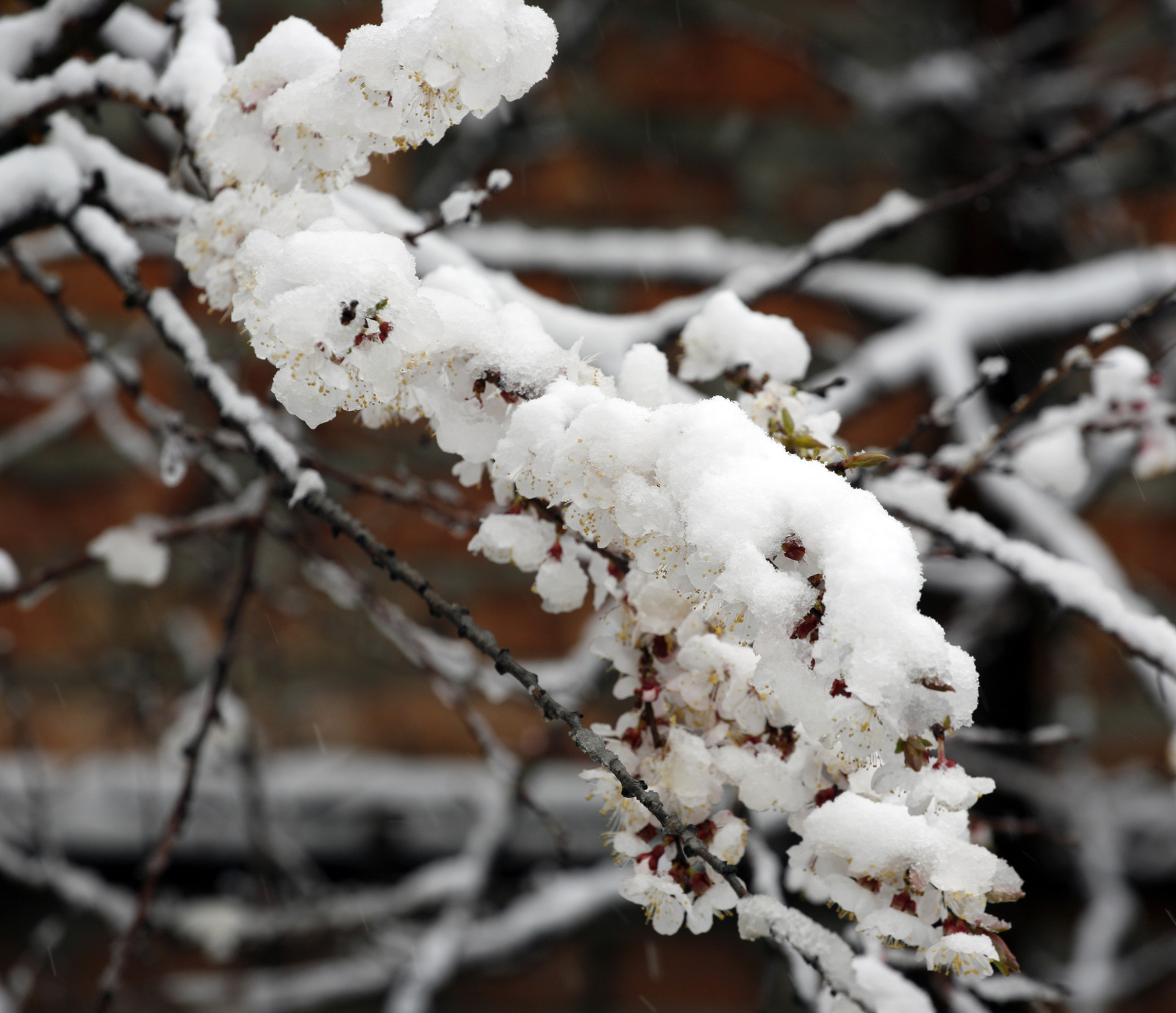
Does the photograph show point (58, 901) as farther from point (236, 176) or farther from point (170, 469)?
point (236, 176)

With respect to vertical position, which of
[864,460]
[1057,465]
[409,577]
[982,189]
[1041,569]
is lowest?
[409,577]

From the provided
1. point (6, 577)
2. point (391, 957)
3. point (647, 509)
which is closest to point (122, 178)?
point (6, 577)

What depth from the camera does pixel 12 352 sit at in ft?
4.85

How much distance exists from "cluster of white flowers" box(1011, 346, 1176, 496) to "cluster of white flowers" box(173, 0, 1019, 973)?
1.07 ft

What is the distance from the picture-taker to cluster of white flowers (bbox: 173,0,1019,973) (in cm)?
31

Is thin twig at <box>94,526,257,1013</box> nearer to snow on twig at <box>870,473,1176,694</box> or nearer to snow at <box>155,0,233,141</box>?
snow at <box>155,0,233,141</box>

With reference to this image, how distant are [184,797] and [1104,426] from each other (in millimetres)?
689

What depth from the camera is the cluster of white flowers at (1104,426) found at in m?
0.66

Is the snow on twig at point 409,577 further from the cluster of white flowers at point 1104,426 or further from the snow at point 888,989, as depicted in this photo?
the cluster of white flowers at point 1104,426

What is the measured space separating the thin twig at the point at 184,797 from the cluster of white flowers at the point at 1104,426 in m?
0.56

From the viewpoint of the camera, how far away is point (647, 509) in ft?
1.13

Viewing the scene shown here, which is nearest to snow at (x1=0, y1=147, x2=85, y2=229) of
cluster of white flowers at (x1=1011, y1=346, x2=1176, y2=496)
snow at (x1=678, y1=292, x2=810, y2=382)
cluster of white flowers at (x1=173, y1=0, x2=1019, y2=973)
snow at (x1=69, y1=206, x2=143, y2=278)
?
snow at (x1=69, y1=206, x2=143, y2=278)

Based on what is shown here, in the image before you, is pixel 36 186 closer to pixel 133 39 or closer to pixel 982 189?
pixel 133 39

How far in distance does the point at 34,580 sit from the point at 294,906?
734 mm
